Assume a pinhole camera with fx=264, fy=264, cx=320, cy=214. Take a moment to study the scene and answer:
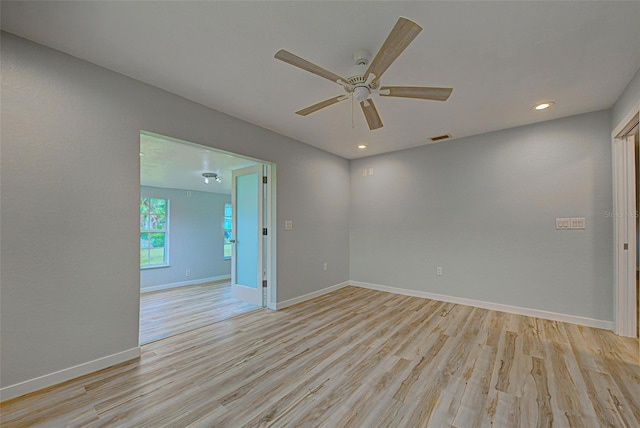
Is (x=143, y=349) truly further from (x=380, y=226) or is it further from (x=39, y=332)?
(x=380, y=226)

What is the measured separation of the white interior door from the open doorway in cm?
3

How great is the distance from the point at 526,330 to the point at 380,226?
98.9 inches

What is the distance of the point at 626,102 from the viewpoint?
2531 mm

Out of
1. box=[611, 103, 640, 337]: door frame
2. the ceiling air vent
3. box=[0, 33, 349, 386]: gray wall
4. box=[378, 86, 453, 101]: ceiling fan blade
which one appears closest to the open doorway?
box=[0, 33, 349, 386]: gray wall

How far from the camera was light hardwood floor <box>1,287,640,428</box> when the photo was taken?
165 centimetres

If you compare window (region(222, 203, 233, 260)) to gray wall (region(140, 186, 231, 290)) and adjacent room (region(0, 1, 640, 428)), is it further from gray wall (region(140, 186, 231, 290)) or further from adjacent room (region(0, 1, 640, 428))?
adjacent room (region(0, 1, 640, 428))

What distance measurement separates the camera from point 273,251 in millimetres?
3791

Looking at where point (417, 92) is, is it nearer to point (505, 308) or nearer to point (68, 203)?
point (68, 203)

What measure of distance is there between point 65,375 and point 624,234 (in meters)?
5.34

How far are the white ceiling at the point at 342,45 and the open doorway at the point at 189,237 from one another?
31.8 inches

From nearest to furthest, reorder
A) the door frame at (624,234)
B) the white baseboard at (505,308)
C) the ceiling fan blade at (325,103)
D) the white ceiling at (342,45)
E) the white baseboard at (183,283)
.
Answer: the white ceiling at (342,45) < the ceiling fan blade at (325,103) < the door frame at (624,234) < the white baseboard at (505,308) < the white baseboard at (183,283)

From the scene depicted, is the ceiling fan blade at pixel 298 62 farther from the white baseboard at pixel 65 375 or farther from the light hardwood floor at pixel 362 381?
the white baseboard at pixel 65 375

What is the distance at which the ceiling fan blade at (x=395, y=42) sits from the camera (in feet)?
4.41

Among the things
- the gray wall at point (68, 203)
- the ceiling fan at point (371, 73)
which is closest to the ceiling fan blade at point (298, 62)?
the ceiling fan at point (371, 73)
